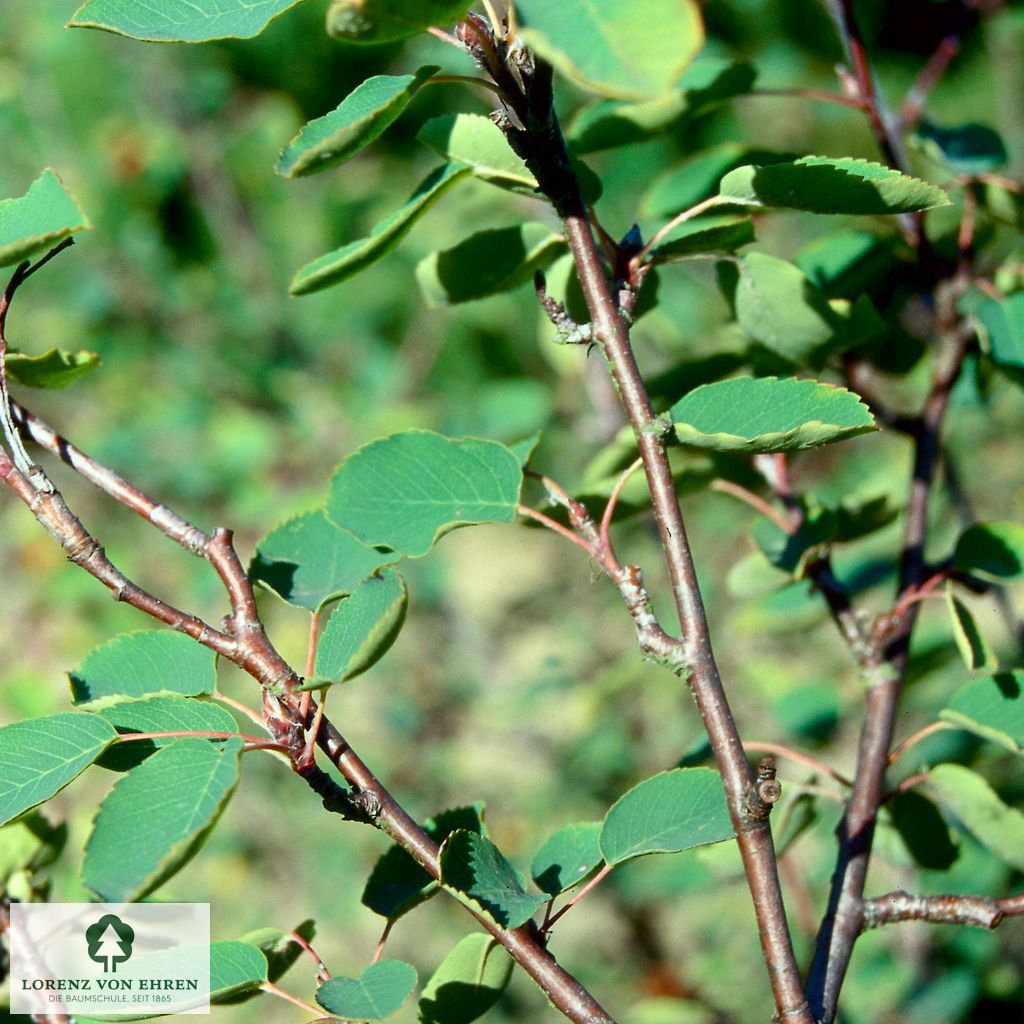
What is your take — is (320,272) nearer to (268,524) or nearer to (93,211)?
(268,524)

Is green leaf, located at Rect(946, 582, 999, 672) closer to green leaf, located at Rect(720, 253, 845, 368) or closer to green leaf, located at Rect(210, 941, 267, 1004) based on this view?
green leaf, located at Rect(720, 253, 845, 368)

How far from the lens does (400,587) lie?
20.6 inches

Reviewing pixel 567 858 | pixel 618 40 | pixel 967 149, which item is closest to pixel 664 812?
pixel 567 858

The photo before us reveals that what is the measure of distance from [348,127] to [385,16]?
5 centimetres

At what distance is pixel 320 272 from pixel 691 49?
254mm

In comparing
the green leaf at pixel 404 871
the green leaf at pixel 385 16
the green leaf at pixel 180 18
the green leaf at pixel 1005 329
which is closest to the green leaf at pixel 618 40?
the green leaf at pixel 385 16

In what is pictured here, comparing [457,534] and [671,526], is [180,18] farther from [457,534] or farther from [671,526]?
[457,534]

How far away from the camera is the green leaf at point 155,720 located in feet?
1.68

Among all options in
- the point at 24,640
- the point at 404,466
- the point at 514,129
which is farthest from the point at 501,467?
the point at 24,640

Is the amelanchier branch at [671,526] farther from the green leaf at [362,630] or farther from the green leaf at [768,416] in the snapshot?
the green leaf at [362,630]

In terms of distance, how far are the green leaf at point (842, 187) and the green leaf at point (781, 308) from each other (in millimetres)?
116

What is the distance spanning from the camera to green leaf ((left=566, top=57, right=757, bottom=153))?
2.31 ft

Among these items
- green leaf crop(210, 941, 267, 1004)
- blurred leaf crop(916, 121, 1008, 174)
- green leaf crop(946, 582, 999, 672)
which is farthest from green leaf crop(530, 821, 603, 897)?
blurred leaf crop(916, 121, 1008, 174)

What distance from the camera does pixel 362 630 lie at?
0.51 m
